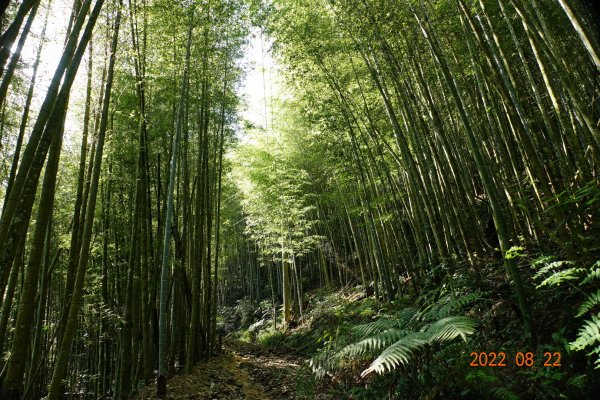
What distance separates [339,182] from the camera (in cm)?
867

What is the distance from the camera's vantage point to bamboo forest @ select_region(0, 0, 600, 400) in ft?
7.34

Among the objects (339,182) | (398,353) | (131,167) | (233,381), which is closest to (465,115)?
(398,353)

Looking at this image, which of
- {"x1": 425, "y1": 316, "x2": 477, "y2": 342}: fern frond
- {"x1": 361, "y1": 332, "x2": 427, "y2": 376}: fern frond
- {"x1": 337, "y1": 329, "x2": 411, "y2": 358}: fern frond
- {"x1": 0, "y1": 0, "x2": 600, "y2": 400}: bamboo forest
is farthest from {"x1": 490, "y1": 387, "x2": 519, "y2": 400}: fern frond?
{"x1": 337, "y1": 329, "x2": 411, "y2": 358}: fern frond

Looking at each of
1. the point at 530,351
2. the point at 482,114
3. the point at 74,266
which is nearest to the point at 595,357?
the point at 530,351

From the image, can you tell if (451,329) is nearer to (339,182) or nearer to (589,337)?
(589,337)

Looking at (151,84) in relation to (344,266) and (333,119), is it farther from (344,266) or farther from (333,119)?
(344,266)

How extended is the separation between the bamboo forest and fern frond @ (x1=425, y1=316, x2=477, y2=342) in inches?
0.6

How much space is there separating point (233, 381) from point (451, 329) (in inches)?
164

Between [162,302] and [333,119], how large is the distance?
13.7ft

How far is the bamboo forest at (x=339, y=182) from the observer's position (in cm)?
224

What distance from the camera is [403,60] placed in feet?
16.5

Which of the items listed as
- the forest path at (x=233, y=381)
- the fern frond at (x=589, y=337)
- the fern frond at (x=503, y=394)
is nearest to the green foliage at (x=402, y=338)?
the fern frond at (x=503, y=394)

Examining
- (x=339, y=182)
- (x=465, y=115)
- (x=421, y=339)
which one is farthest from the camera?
(x=339, y=182)

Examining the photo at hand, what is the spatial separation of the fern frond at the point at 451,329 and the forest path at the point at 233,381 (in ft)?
8.84
